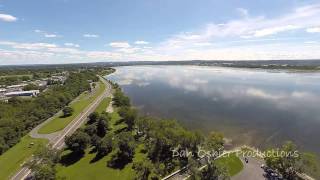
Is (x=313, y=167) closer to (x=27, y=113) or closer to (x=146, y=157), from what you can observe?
(x=146, y=157)

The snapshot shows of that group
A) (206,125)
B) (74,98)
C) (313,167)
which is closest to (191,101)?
(206,125)

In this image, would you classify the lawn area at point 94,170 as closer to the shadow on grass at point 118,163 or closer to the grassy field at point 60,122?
the shadow on grass at point 118,163

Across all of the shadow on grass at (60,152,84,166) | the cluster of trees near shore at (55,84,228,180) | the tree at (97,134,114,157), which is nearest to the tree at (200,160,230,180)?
the cluster of trees near shore at (55,84,228,180)

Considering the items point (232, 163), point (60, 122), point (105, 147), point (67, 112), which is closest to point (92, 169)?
point (105, 147)

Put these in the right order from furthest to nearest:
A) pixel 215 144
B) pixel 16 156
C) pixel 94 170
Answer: pixel 16 156
pixel 94 170
pixel 215 144

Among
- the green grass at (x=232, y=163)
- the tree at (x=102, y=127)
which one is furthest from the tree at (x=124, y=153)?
the green grass at (x=232, y=163)

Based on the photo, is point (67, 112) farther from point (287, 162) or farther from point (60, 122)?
point (287, 162)

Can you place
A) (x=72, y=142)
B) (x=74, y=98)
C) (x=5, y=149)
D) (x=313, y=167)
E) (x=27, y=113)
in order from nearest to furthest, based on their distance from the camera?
(x=313, y=167) → (x=72, y=142) → (x=5, y=149) → (x=27, y=113) → (x=74, y=98)
